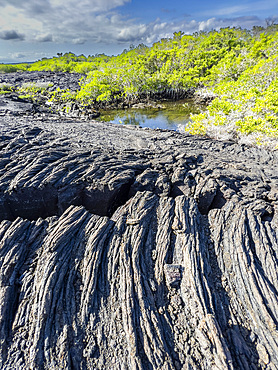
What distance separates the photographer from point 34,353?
4254 millimetres

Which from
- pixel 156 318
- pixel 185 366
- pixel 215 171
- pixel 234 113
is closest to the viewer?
pixel 185 366

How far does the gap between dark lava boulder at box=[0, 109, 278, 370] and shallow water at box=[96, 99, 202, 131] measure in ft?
55.7

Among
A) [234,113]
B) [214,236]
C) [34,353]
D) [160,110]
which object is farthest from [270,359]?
[160,110]

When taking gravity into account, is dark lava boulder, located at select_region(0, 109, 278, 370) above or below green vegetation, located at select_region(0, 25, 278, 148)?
below

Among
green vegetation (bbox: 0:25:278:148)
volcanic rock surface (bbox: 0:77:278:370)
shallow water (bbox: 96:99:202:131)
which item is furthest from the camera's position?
shallow water (bbox: 96:99:202:131)

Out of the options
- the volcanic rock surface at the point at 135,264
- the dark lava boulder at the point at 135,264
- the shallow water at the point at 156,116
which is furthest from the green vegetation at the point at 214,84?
the volcanic rock surface at the point at 135,264

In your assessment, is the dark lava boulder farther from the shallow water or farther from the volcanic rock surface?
the shallow water

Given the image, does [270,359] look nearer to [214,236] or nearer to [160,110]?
[214,236]

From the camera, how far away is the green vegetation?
53.4 ft

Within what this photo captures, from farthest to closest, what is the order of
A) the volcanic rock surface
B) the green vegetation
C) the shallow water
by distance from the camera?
1. the shallow water
2. the green vegetation
3. the volcanic rock surface

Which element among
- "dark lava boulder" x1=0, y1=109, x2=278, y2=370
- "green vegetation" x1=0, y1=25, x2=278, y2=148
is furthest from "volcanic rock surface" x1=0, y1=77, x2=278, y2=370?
"green vegetation" x1=0, y1=25, x2=278, y2=148

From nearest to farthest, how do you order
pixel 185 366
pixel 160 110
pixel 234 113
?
1. pixel 185 366
2. pixel 234 113
3. pixel 160 110

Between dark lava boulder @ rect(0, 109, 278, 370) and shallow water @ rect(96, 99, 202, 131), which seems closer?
dark lava boulder @ rect(0, 109, 278, 370)

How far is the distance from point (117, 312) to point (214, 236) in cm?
344
